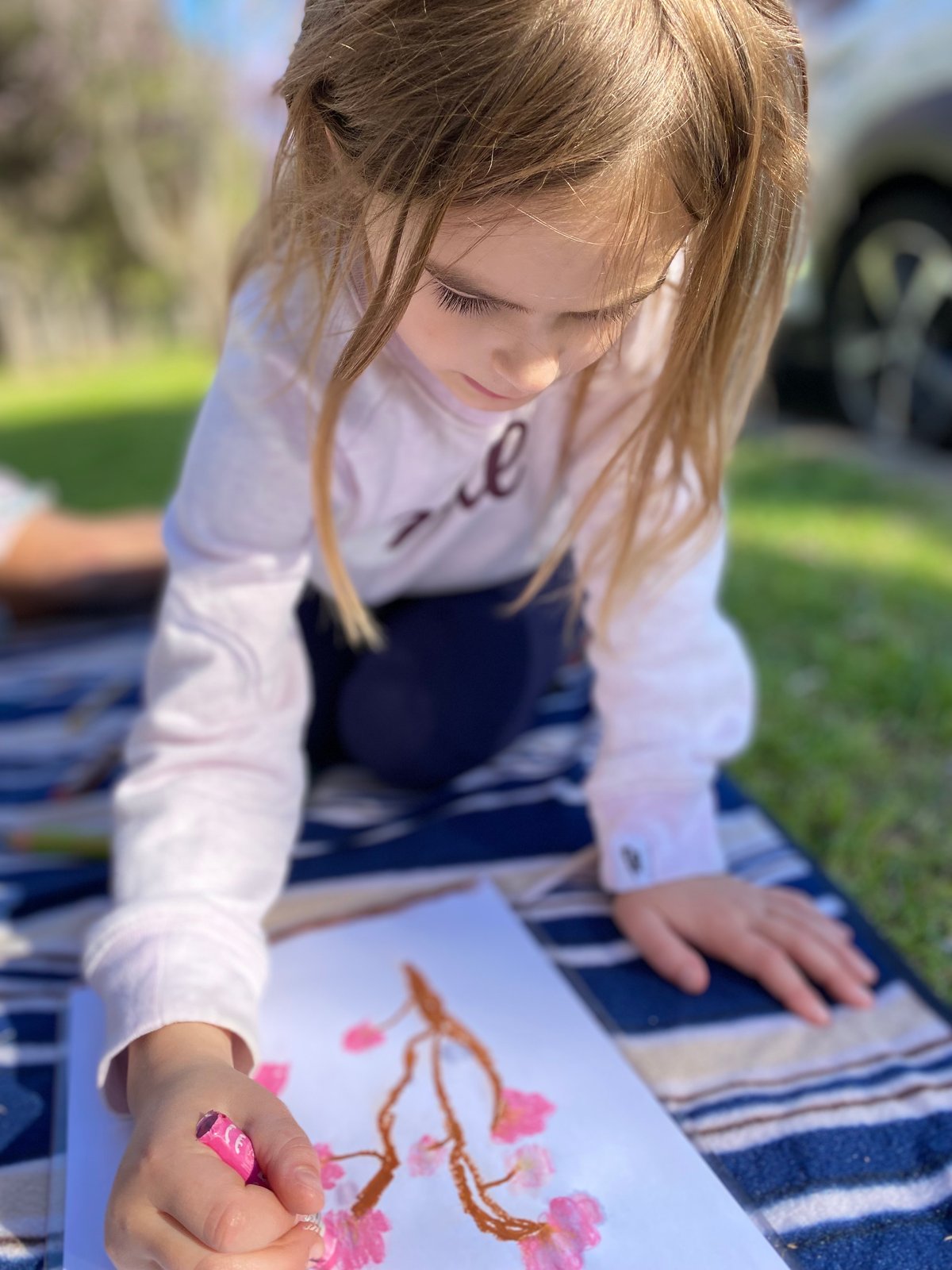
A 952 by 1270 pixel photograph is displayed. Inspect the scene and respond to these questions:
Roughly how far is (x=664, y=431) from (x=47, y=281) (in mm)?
10145

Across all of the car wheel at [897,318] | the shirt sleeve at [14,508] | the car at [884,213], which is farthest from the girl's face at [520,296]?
the car wheel at [897,318]

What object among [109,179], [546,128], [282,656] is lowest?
[282,656]

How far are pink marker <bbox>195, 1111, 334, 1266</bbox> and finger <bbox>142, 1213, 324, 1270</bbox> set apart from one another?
0.04 ft

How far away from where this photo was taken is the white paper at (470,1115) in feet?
1.96

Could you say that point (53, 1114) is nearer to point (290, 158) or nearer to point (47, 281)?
point (290, 158)

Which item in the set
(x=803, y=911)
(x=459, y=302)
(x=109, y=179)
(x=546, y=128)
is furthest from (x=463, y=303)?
(x=109, y=179)

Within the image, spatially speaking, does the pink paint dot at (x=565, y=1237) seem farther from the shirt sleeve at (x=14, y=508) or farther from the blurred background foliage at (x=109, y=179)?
A: the blurred background foliage at (x=109, y=179)

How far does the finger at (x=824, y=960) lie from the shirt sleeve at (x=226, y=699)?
1.28ft

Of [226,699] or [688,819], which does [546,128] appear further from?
[688,819]

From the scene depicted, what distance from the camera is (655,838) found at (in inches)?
34.5

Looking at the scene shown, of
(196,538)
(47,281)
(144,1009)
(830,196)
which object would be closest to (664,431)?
(196,538)

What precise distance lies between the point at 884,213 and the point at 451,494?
1.83 m

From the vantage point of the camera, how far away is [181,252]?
8.52 metres

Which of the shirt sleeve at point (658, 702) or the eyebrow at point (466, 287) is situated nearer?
the eyebrow at point (466, 287)
